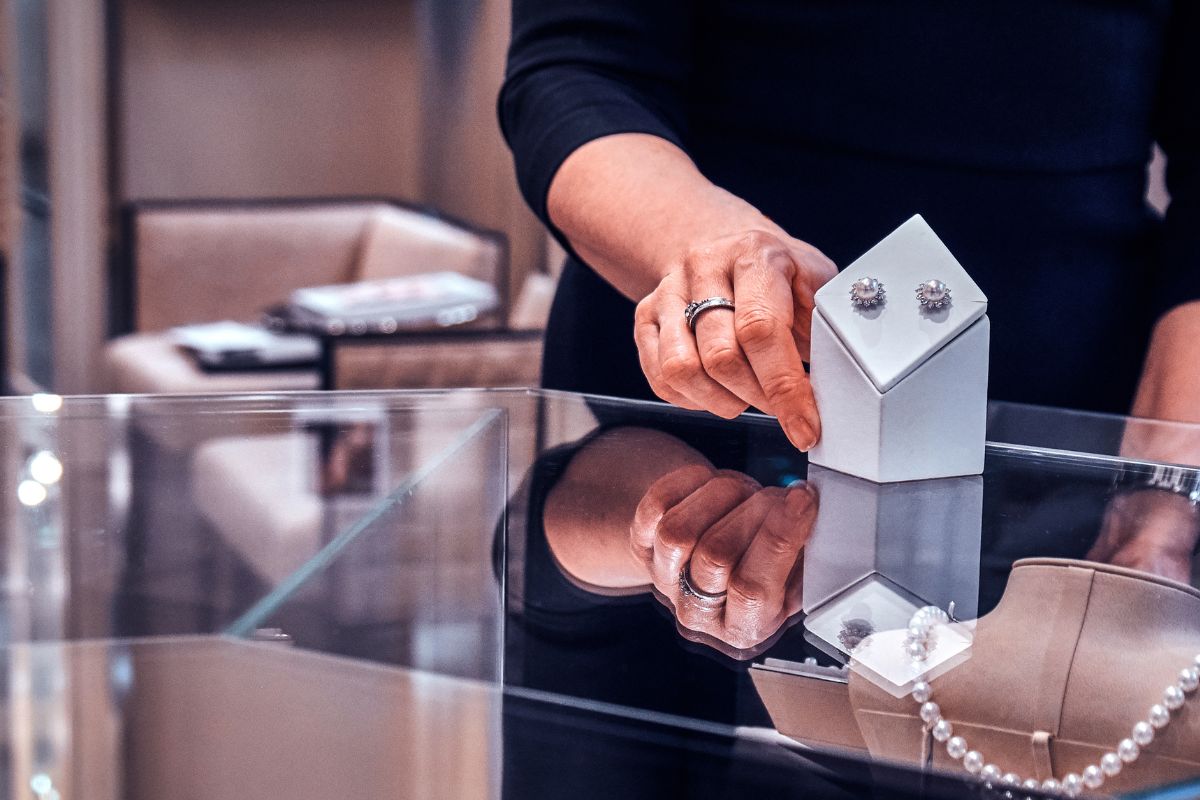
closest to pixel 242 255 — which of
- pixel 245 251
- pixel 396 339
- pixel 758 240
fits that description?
pixel 245 251

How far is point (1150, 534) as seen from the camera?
0.43 metres

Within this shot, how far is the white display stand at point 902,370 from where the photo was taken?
19.1 inches

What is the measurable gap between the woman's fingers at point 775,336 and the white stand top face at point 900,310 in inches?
0.7

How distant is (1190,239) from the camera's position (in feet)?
2.49

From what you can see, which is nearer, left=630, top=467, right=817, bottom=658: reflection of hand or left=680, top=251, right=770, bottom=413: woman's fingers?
left=630, top=467, right=817, bottom=658: reflection of hand

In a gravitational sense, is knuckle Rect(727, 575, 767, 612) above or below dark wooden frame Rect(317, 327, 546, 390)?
above

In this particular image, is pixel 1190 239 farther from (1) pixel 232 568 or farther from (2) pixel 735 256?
(1) pixel 232 568

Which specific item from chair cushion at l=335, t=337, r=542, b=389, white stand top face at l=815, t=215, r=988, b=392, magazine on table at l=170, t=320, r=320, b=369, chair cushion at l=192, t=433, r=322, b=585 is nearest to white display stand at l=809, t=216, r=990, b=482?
white stand top face at l=815, t=215, r=988, b=392

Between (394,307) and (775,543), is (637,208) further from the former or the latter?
(394,307)

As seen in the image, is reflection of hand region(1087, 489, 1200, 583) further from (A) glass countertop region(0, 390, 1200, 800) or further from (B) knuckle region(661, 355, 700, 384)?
(B) knuckle region(661, 355, 700, 384)

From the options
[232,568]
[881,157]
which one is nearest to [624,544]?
[232,568]

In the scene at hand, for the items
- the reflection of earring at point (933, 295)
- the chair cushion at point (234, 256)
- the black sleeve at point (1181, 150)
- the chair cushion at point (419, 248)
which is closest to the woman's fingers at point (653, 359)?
the reflection of earring at point (933, 295)

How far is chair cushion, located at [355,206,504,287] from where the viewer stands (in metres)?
3.14

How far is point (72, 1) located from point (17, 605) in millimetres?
3926
